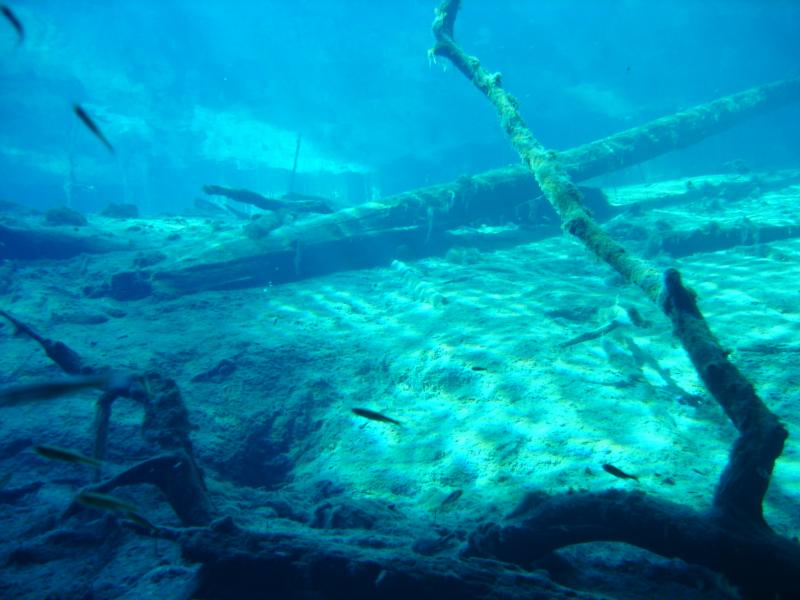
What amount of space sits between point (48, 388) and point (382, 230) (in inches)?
383

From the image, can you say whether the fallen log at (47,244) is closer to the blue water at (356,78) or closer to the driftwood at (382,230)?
the driftwood at (382,230)

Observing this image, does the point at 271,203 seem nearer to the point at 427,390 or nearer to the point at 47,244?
the point at 47,244

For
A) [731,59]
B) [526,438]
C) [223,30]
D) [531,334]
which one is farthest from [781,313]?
[223,30]

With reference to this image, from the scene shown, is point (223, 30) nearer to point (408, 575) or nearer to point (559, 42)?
point (559, 42)

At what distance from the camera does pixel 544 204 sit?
41.7ft

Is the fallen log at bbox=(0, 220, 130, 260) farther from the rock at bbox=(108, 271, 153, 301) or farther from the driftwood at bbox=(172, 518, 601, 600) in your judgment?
the driftwood at bbox=(172, 518, 601, 600)

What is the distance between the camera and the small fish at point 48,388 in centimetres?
196

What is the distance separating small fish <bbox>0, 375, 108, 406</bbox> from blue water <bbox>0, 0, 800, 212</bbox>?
29304 mm

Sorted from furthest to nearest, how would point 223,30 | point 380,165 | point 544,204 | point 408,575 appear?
point 223,30
point 380,165
point 544,204
point 408,575

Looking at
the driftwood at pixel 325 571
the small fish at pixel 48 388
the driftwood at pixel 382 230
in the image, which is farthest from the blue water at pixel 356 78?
the small fish at pixel 48 388

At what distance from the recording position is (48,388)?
2.04 m

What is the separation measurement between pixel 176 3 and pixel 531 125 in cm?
3216

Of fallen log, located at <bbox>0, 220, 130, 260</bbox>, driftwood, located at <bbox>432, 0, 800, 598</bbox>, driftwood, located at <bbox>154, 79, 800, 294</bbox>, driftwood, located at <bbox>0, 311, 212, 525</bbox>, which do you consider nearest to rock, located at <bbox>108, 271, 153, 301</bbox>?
driftwood, located at <bbox>154, 79, 800, 294</bbox>

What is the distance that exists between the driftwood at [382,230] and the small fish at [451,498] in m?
7.67
